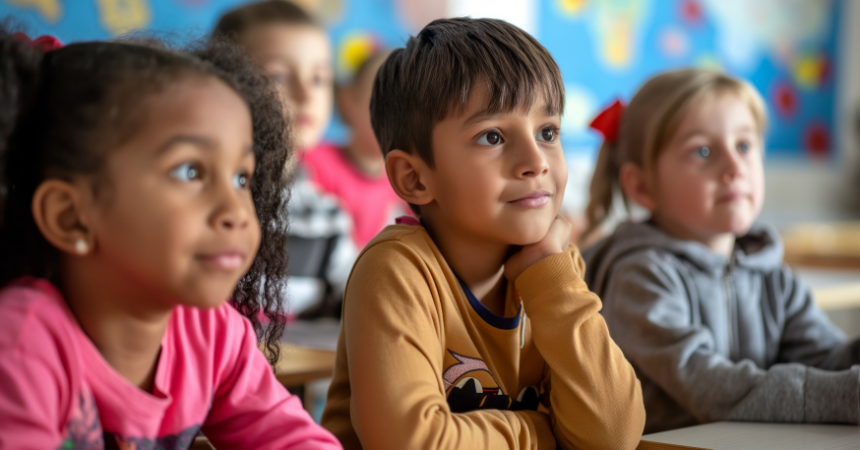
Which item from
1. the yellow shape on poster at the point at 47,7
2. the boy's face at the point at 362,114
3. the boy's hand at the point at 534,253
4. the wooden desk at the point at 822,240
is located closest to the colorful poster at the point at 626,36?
the yellow shape on poster at the point at 47,7

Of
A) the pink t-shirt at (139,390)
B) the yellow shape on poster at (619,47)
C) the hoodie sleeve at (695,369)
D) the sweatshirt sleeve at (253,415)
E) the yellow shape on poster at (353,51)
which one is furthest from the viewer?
the yellow shape on poster at (619,47)

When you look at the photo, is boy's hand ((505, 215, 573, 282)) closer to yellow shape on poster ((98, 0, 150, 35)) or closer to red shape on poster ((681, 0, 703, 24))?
yellow shape on poster ((98, 0, 150, 35))

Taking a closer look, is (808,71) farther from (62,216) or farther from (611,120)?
(62,216)

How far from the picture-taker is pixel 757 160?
1.38 m

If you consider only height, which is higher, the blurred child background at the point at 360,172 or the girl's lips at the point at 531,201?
the girl's lips at the point at 531,201

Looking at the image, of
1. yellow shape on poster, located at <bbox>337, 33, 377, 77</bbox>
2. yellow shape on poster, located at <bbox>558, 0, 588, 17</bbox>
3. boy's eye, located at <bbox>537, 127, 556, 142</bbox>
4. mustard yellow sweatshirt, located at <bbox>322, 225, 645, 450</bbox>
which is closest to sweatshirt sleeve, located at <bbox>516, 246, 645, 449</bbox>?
mustard yellow sweatshirt, located at <bbox>322, 225, 645, 450</bbox>

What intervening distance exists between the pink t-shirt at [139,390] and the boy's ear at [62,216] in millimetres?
58

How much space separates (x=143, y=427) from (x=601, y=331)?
0.53m

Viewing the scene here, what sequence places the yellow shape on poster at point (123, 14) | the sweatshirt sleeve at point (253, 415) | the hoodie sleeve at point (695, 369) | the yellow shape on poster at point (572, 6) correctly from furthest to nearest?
the yellow shape on poster at point (572, 6)
the yellow shape on poster at point (123, 14)
the hoodie sleeve at point (695, 369)
the sweatshirt sleeve at point (253, 415)

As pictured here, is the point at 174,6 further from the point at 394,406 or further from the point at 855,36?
the point at 855,36

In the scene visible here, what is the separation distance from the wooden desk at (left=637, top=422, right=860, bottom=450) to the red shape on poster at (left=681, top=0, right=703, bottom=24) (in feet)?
13.4

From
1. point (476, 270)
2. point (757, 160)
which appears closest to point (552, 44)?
point (757, 160)

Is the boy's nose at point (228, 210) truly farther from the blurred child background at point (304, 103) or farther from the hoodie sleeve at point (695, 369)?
the blurred child background at point (304, 103)

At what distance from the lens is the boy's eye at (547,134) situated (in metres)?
0.98
